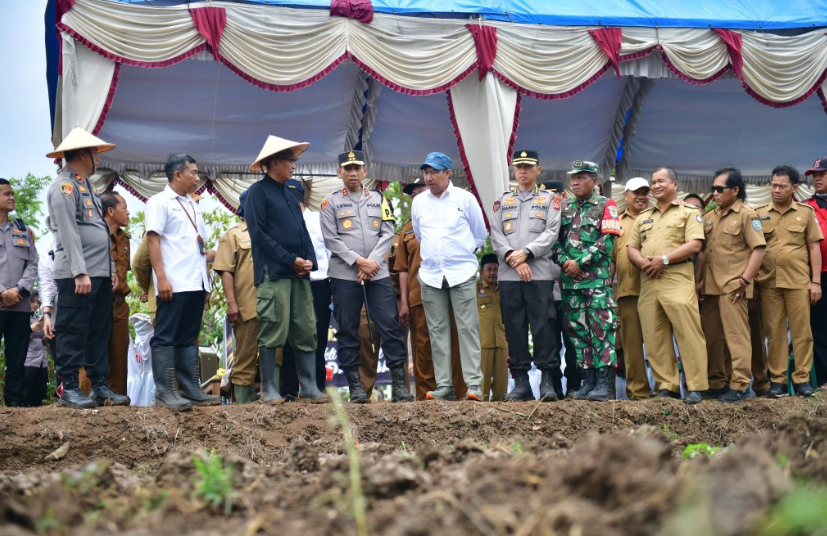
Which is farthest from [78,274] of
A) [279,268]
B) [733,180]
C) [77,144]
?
[733,180]

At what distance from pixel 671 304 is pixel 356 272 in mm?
2362

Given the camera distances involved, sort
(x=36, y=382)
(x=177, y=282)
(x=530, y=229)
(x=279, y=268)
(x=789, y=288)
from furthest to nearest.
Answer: (x=36, y=382)
(x=789, y=288)
(x=530, y=229)
(x=279, y=268)
(x=177, y=282)

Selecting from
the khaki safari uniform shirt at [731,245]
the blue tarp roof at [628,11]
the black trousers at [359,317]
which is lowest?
the black trousers at [359,317]

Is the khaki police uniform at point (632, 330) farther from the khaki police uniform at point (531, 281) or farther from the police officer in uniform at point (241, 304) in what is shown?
the police officer in uniform at point (241, 304)

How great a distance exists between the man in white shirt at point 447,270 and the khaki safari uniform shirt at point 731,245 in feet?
6.07

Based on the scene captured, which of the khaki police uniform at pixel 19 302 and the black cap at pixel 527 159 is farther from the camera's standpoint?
the black cap at pixel 527 159

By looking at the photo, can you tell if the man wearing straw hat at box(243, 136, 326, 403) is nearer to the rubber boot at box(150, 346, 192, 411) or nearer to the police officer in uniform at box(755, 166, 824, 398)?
the rubber boot at box(150, 346, 192, 411)

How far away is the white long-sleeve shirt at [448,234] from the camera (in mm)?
6961

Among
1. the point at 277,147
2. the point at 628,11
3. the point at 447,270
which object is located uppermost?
the point at 628,11

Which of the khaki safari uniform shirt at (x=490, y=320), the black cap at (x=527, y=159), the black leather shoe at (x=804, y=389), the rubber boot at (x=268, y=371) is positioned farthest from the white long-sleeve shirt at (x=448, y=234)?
the black leather shoe at (x=804, y=389)

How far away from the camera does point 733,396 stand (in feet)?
22.9

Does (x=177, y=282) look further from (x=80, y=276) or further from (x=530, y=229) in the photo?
(x=530, y=229)

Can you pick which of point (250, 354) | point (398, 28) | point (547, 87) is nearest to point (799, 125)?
point (547, 87)

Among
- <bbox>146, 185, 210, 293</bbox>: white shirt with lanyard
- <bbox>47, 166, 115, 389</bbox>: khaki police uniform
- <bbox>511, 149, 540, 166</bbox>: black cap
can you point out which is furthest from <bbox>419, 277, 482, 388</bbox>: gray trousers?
<bbox>47, 166, 115, 389</bbox>: khaki police uniform
